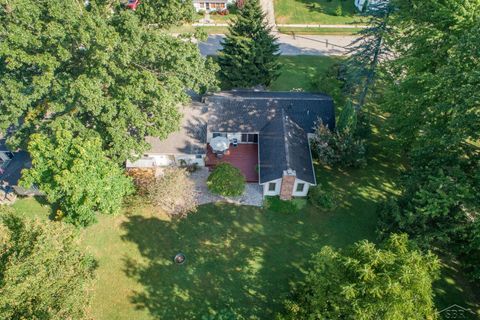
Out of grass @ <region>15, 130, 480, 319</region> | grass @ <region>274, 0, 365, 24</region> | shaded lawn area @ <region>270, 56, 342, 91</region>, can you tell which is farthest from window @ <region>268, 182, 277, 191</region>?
grass @ <region>274, 0, 365, 24</region>

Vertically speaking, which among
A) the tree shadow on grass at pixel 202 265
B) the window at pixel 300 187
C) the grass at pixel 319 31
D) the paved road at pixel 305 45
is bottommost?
the tree shadow on grass at pixel 202 265

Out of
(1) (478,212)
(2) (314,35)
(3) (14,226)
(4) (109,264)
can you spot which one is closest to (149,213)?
(4) (109,264)

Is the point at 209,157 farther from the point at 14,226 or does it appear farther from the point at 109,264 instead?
the point at 14,226

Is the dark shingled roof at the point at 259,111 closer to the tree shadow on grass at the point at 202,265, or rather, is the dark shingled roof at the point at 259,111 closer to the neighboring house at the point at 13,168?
Answer: the tree shadow on grass at the point at 202,265

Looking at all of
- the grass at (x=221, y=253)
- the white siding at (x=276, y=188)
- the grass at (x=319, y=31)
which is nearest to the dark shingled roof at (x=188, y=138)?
the grass at (x=221, y=253)

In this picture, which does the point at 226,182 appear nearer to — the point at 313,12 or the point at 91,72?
the point at 91,72

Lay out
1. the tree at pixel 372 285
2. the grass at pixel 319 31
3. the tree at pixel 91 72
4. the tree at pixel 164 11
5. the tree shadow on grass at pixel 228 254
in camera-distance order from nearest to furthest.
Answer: the tree at pixel 372 285, the tree at pixel 91 72, the tree shadow on grass at pixel 228 254, the tree at pixel 164 11, the grass at pixel 319 31

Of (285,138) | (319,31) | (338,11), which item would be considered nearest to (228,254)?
(285,138)

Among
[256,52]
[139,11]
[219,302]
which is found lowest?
[219,302]
